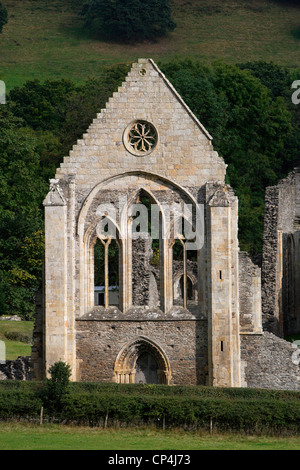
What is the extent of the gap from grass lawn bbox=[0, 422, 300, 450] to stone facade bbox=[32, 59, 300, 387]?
4.21 metres

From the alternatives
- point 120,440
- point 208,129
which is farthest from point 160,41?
point 120,440

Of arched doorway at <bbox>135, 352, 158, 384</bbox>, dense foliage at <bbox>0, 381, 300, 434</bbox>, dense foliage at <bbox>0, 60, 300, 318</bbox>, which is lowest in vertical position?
dense foliage at <bbox>0, 381, 300, 434</bbox>

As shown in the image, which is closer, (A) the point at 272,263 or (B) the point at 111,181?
(B) the point at 111,181

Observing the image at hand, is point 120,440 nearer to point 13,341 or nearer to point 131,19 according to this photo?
point 13,341

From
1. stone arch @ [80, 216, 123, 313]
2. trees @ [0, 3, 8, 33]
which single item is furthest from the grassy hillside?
stone arch @ [80, 216, 123, 313]

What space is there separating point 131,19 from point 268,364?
5969 centimetres

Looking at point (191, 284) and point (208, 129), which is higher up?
point (208, 129)

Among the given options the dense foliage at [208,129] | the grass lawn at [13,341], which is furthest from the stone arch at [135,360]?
the dense foliage at [208,129]

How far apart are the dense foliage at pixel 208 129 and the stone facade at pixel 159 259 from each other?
67.5 ft

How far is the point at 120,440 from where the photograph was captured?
27.2m

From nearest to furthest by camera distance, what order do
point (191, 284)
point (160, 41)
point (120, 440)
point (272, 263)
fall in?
point (120, 440)
point (272, 263)
point (191, 284)
point (160, 41)

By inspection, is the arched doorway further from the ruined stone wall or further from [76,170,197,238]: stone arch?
the ruined stone wall

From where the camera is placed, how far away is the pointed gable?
33125mm

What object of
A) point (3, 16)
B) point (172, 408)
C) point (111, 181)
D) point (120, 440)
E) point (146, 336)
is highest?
point (3, 16)
